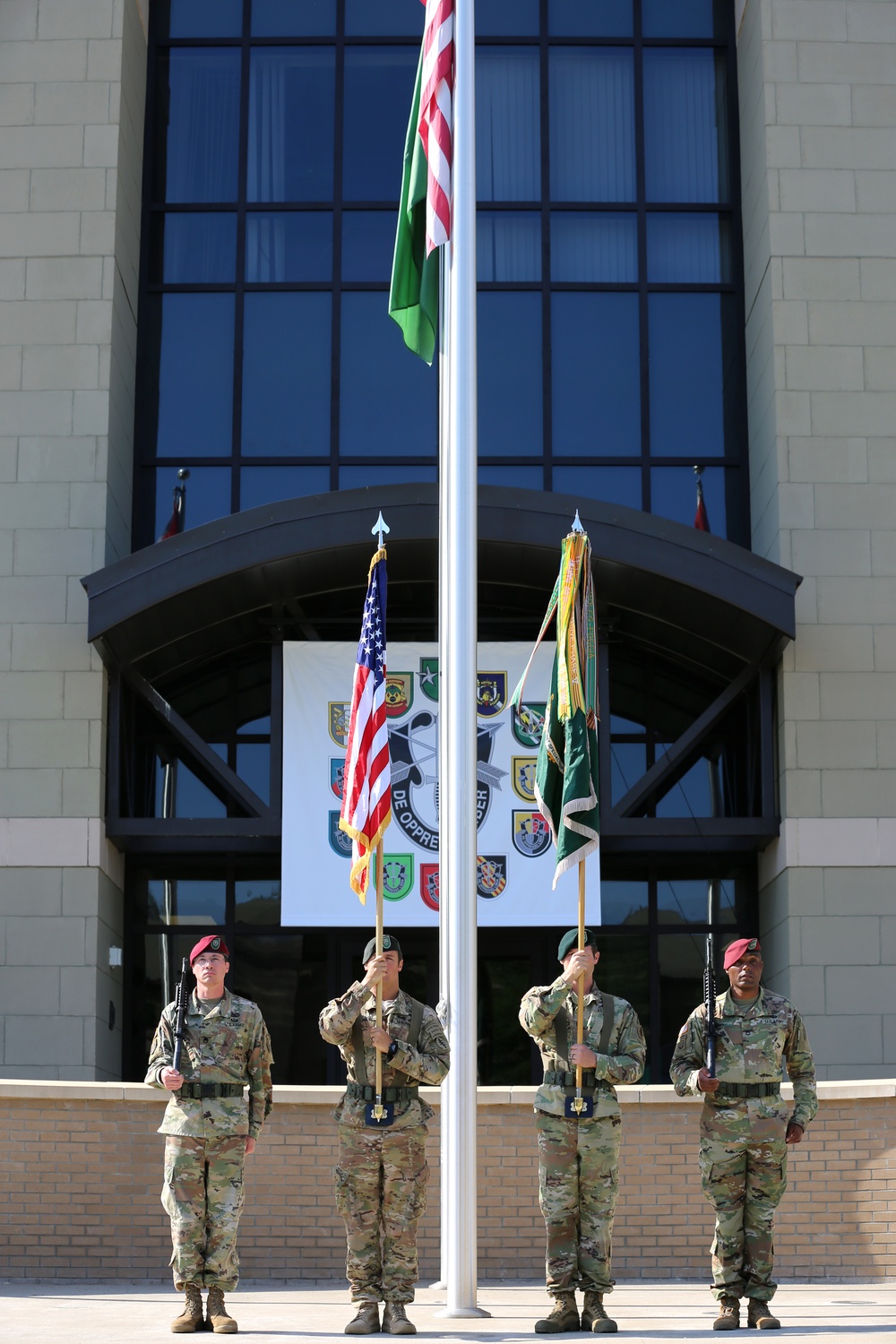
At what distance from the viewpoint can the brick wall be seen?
A: 1118cm

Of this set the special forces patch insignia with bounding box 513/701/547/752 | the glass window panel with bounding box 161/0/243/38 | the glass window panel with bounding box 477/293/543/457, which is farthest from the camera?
the glass window panel with bounding box 161/0/243/38

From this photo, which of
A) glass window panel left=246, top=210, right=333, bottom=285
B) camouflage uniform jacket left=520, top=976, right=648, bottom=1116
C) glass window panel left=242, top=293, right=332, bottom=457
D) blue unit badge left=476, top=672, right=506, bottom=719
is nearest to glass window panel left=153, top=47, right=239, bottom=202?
glass window panel left=246, top=210, right=333, bottom=285

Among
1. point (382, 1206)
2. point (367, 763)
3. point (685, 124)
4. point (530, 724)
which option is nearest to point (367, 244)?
point (685, 124)

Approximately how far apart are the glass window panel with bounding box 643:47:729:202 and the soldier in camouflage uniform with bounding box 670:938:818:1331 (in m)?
11.3

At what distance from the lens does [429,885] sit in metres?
15.2

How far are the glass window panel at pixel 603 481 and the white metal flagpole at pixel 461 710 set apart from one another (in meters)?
7.25

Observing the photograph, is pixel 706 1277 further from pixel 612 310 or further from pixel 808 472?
pixel 612 310

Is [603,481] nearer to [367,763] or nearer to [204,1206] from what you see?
[367,763]

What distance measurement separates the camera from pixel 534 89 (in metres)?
18.3

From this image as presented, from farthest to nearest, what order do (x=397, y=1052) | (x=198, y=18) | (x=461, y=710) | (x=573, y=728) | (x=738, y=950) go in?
→ 1. (x=198, y=18)
2. (x=573, y=728)
3. (x=461, y=710)
4. (x=738, y=950)
5. (x=397, y=1052)

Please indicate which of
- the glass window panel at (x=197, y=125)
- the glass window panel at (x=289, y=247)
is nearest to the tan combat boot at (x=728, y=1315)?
Answer: the glass window panel at (x=289, y=247)

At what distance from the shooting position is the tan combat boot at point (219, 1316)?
8.10 metres

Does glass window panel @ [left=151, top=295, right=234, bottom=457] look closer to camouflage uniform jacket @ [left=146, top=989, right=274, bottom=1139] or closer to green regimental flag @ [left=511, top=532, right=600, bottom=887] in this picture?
green regimental flag @ [left=511, top=532, right=600, bottom=887]

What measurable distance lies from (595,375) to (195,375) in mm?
4052
